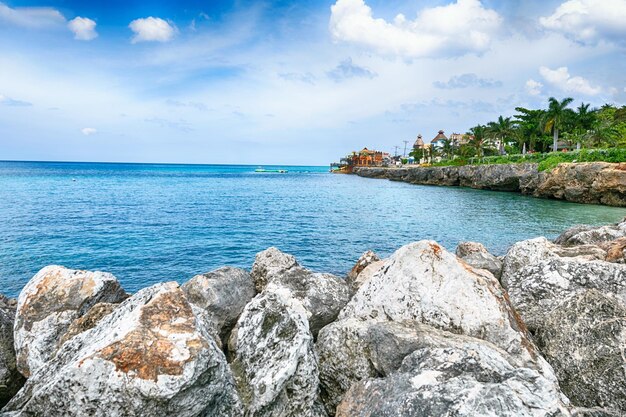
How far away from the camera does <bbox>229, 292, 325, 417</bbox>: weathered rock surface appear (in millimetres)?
5160

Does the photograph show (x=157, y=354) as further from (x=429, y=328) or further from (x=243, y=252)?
(x=243, y=252)

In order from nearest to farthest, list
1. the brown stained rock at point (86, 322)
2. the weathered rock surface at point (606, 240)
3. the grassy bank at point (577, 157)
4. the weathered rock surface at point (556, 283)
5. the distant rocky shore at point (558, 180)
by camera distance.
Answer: the brown stained rock at point (86, 322) → the weathered rock surface at point (556, 283) → the weathered rock surface at point (606, 240) → the distant rocky shore at point (558, 180) → the grassy bank at point (577, 157)

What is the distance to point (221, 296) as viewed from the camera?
9078 millimetres

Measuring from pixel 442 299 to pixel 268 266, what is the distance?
257 inches

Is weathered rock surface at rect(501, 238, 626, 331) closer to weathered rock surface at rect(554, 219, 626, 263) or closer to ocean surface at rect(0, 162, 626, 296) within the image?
weathered rock surface at rect(554, 219, 626, 263)

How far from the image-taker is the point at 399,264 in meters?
7.18

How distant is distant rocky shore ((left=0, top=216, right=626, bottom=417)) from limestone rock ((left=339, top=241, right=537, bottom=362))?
0.02 meters

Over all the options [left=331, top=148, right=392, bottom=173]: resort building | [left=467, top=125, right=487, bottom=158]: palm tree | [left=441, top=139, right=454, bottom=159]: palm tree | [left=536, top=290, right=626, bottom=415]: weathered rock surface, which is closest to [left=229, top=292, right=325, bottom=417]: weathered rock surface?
[left=536, top=290, right=626, bottom=415]: weathered rock surface

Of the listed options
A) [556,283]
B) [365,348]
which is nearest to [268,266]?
[365,348]

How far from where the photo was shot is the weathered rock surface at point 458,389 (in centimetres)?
392

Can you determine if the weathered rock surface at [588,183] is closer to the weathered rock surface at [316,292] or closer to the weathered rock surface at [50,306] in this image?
the weathered rock surface at [316,292]

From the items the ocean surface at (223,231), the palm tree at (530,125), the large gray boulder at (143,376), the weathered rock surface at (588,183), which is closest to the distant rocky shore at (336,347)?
the large gray boulder at (143,376)

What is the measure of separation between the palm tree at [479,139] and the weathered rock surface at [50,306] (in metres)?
102

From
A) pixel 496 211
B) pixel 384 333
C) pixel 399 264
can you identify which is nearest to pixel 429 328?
pixel 384 333
